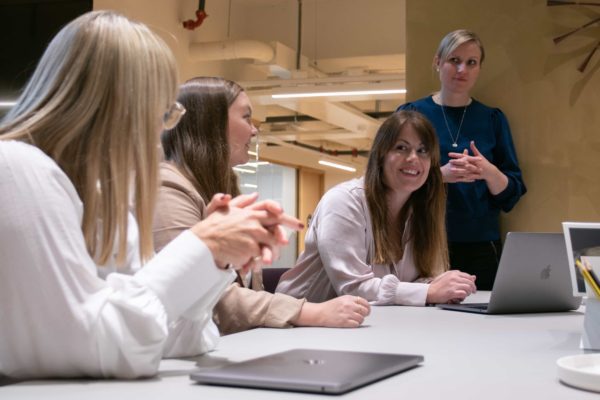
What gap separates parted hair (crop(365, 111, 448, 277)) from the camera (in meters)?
2.50

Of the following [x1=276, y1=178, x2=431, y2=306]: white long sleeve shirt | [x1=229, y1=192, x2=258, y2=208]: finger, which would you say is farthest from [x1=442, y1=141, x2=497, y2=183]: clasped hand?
[x1=229, y1=192, x2=258, y2=208]: finger

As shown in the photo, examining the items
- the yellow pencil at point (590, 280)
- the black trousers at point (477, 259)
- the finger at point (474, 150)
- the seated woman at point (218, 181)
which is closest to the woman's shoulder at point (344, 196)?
the seated woman at point (218, 181)

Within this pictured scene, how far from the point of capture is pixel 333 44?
8109 millimetres

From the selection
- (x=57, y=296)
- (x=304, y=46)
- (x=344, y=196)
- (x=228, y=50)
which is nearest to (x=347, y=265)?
(x=344, y=196)

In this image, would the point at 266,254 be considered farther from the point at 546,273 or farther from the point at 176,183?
the point at 546,273

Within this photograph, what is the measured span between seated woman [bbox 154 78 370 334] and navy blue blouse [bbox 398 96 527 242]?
1040 millimetres

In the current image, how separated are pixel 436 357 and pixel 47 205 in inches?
26.6

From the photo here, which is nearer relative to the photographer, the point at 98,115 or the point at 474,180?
the point at 98,115

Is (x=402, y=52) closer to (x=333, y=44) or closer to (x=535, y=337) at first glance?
(x=333, y=44)

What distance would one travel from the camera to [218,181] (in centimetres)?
204

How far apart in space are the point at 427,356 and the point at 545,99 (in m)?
2.54

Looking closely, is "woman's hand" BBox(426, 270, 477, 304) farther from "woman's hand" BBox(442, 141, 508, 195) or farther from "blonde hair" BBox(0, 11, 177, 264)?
"blonde hair" BBox(0, 11, 177, 264)

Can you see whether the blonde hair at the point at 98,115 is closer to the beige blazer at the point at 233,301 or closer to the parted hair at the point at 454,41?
the beige blazer at the point at 233,301

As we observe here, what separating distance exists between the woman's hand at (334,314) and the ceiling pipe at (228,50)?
233 inches
